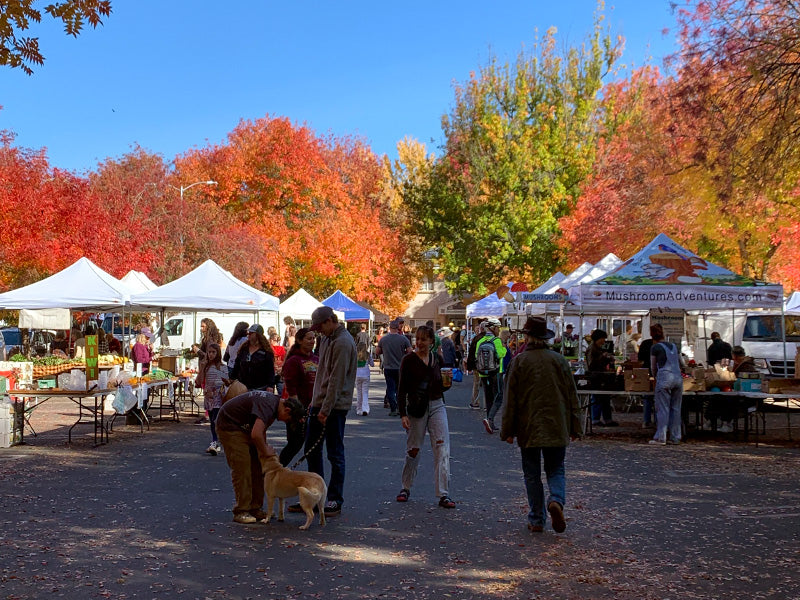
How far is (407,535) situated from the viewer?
23.5 ft

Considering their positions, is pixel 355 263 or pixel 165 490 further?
pixel 355 263

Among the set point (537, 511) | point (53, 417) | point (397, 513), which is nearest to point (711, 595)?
point (537, 511)

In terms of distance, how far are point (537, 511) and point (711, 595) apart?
6.32 ft

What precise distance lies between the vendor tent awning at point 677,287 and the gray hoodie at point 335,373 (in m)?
7.40

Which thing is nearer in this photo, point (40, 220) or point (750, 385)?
point (750, 385)

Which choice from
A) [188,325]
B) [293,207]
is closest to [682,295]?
[188,325]

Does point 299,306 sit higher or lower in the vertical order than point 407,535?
higher

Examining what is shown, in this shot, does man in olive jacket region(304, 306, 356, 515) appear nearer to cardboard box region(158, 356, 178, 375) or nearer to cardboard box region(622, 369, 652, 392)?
cardboard box region(622, 369, 652, 392)

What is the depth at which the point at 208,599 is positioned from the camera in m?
5.40

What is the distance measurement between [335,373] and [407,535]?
158 centimetres

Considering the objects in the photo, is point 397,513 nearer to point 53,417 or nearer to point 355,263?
point 53,417

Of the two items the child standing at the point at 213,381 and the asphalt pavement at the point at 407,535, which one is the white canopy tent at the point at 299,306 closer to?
the child standing at the point at 213,381

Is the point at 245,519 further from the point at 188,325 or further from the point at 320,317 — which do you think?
the point at 188,325

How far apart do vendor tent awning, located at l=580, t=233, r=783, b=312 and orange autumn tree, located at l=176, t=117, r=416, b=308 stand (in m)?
32.2
